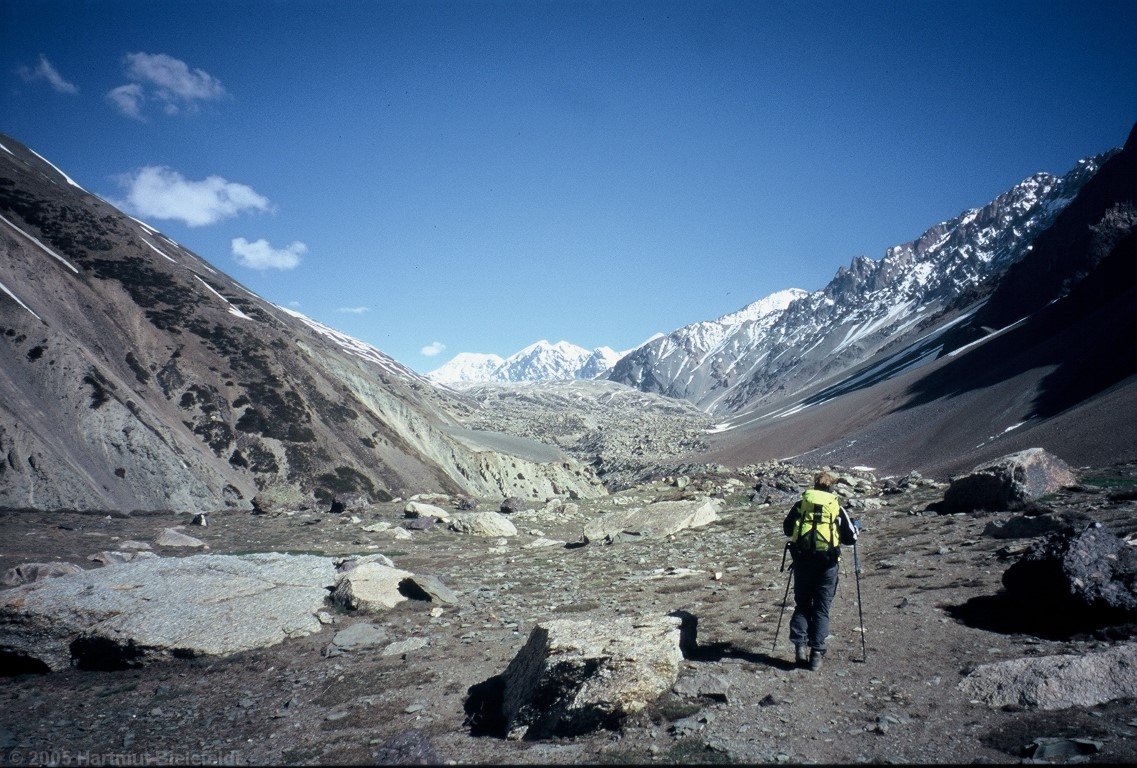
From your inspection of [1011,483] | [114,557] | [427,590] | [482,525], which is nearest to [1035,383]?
[1011,483]

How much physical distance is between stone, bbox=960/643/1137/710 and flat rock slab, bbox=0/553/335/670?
40.3 ft

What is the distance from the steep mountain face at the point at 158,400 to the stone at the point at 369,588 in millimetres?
30793

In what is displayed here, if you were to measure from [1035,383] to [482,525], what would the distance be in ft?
217

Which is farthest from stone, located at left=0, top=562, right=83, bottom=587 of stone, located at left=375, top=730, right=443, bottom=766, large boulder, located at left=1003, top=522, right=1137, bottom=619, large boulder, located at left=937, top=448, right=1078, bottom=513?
large boulder, located at left=937, top=448, right=1078, bottom=513

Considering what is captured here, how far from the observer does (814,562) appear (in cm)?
840

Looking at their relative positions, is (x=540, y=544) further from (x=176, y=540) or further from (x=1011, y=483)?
(x=1011, y=483)

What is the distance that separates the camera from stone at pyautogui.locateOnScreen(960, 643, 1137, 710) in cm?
616

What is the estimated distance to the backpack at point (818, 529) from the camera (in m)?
8.25

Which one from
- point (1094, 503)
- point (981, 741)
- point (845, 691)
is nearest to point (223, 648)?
point (845, 691)

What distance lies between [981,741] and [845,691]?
166 centimetres

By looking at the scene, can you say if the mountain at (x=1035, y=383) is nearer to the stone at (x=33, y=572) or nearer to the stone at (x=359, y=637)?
the stone at (x=359, y=637)

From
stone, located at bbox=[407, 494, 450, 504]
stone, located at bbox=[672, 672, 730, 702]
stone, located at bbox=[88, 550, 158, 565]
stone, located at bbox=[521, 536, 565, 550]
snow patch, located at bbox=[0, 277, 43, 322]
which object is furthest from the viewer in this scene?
snow patch, located at bbox=[0, 277, 43, 322]

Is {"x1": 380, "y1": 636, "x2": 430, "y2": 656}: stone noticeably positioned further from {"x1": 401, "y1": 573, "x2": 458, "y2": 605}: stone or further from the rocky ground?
{"x1": 401, "y1": 573, "x2": 458, "y2": 605}: stone

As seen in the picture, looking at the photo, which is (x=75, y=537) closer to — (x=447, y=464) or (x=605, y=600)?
(x=605, y=600)
